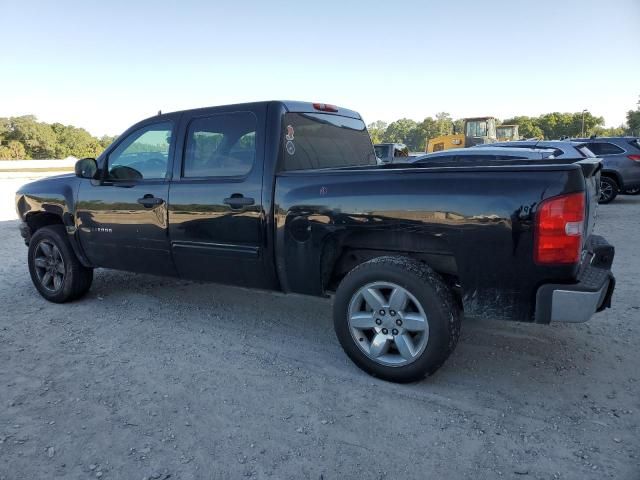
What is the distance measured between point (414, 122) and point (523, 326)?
142 meters

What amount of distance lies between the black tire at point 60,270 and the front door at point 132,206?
284 millimetres

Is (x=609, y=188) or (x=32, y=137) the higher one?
(x=32, y=137)

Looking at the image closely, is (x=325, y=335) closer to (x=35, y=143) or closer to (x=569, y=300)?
(x=569, y=300)

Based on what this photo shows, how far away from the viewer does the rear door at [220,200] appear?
12.1 feet

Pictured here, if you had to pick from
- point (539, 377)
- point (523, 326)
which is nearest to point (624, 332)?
point (523, 326)

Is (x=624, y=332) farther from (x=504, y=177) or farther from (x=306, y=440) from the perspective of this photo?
(x=306, y=440)

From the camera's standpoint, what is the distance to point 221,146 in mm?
3959

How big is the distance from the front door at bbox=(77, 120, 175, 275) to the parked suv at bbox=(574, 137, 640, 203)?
11549 millimetres

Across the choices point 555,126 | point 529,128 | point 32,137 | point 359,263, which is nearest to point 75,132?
point 32,137

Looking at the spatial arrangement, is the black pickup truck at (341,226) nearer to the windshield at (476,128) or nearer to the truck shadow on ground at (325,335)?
the truck shadow on ground at (325,335)

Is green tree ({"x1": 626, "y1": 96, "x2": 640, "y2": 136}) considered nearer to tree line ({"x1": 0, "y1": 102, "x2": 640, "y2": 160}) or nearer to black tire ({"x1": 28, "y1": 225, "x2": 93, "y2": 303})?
tree line ({"x1": 0, "y1": 102, "x2": 640, "y2": 160})

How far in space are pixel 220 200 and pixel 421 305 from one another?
5.81 ft

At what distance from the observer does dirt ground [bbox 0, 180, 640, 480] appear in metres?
2.40

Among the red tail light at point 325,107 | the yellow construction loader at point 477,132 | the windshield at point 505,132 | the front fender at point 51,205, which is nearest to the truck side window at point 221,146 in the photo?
the red tail light at point 325,107
